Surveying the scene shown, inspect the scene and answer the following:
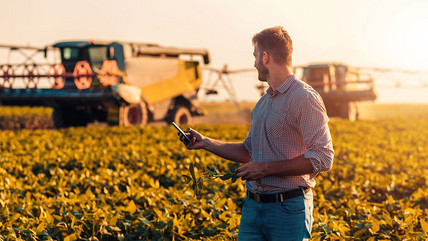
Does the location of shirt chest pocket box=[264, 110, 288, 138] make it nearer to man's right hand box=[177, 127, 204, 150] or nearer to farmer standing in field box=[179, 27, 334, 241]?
farmer standing in field box=[179, 27, 334, 241]

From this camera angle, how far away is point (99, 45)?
18469mm

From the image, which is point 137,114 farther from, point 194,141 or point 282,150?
point 282,150

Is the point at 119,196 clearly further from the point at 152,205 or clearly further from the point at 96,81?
the point at 96,81

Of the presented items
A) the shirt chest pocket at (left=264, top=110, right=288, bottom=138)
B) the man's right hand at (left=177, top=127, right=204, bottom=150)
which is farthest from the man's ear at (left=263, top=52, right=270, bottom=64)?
the man's right hand at (left=177, top=127, right=204, bottom=150)

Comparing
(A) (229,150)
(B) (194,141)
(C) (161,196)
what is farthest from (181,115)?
(B) (194,141)

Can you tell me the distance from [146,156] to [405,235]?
16.6 ft

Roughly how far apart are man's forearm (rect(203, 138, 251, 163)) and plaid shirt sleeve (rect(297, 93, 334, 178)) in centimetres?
71

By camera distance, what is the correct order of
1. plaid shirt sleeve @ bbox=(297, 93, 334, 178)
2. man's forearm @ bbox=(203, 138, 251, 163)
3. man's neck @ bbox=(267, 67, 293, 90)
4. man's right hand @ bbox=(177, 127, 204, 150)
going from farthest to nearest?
man's forearm @ bbox=(203, 138, 251, 163), man's right hand @ bbox=(177, 127, 204, 150), man's neck @ bbox=(267, 67, 293, 90), plaid shirt sleeve @ bbox=(297, 93, 334, 178)

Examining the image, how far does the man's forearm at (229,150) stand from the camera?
352 cm

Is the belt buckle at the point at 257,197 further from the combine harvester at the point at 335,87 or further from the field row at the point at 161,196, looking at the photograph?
the combine harvester at the point at 335,87

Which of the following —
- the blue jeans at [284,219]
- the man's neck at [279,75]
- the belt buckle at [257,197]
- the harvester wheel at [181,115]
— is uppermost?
the man's neck at [279,75]

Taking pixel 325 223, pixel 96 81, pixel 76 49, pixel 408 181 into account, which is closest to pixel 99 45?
pixel 76 49

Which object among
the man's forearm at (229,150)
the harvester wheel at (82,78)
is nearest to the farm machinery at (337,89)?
the harvester wheel at (82,78)

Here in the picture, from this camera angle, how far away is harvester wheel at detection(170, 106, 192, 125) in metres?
21.2
